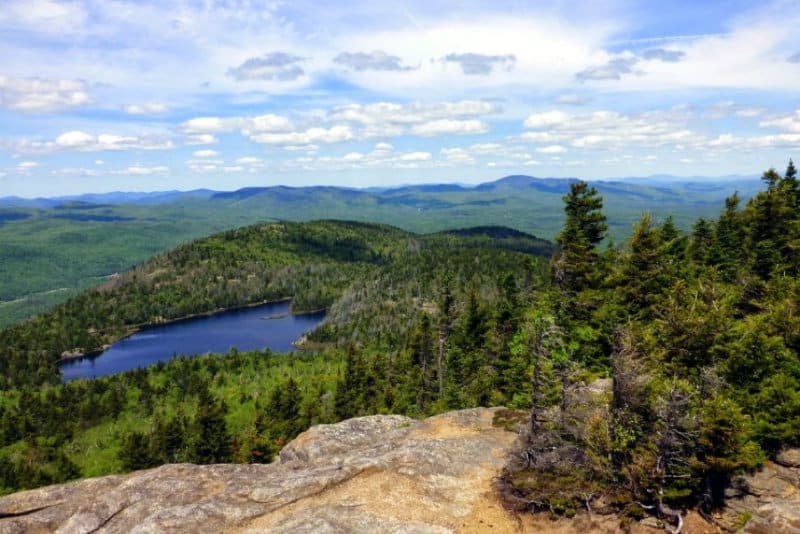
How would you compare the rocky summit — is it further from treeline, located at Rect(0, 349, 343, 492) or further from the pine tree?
treeline, located at Rect(0, 349, 343, 492)

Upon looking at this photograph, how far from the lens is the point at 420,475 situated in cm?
3422

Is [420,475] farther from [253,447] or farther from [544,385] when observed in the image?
[253,447]

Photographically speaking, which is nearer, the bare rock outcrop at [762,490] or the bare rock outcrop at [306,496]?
the bare rock outcrop at [762,490]

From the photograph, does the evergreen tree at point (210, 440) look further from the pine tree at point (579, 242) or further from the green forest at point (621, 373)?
the pine tree at point (579, 242)

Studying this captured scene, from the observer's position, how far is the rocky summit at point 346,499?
91.2 feet

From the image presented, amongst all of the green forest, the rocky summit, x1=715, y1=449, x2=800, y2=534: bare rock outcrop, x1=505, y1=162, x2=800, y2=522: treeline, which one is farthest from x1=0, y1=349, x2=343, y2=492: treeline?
x1=715, y1=449, x2=800, y2=534: bare rock outcrop

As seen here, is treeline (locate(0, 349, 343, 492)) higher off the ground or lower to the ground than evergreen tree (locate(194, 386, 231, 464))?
lower

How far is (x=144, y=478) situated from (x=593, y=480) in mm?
30283

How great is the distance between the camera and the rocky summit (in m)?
27.8

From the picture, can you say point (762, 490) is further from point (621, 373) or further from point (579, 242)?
point (579, 242)

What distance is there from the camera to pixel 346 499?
31547mm

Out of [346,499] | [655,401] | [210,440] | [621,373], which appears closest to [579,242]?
[621,373]

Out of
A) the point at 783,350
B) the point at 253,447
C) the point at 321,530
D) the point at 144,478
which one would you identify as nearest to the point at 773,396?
the point at 783,350

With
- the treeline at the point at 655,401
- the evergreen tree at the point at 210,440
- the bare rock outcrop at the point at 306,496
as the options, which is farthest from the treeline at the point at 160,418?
the treeline at the point at 655,401
